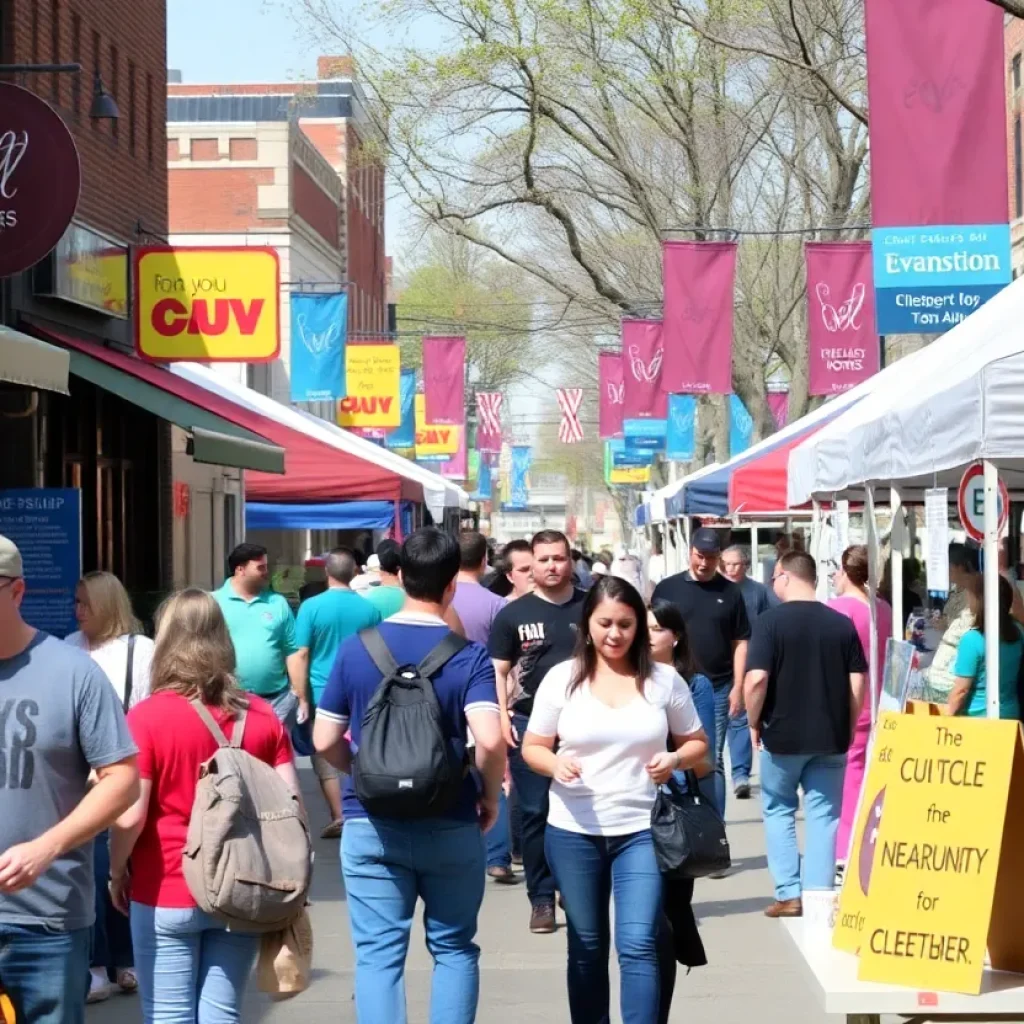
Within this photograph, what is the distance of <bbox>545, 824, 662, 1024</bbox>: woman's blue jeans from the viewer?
251 inches

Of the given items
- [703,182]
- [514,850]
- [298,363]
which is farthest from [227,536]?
[514,850]

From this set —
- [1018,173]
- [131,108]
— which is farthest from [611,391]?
[131,108]

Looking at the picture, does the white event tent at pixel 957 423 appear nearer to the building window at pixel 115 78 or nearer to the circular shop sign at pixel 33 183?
the circular shop sign at pixel 33 183

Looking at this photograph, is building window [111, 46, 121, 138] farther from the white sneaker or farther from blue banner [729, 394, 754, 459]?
blue banner [729, 394, 754, 459]

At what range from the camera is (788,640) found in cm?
947

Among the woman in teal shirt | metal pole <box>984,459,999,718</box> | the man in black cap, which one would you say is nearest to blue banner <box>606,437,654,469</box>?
the man in black cap

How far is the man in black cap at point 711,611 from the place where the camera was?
12367 mm

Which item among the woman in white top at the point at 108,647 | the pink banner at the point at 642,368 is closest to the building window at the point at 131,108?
the pink banner at the point at 642,368

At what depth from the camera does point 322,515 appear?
2266 cm

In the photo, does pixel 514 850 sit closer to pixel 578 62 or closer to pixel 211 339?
pixel 211 339

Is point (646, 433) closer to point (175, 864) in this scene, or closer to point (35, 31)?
point (35, 31)

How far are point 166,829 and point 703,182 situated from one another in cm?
2618

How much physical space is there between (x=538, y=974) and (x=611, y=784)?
2346 millimetres

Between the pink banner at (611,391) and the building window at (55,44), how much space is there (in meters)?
20.9
